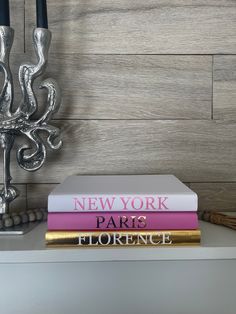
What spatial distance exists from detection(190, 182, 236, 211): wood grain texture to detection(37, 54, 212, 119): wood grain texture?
0.53 feet

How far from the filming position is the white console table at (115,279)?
0.54 metres

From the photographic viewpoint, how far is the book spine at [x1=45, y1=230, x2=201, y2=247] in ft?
1.82

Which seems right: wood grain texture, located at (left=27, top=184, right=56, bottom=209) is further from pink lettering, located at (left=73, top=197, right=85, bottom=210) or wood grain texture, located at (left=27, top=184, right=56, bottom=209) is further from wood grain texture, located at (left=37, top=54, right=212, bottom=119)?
pink lettering, located at (left=73, top=197, right=85, bottom=210)

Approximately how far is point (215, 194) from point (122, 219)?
13.9 inches

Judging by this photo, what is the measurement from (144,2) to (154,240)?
0.55 metres

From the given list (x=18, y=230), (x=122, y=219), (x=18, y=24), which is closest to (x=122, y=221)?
(x=122, y=219)

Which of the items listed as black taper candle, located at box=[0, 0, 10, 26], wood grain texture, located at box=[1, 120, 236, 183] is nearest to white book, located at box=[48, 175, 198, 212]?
wood grain texture, located at box=[1, 120, 236, 183]

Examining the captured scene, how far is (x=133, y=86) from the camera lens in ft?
2.70

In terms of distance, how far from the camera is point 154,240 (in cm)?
56

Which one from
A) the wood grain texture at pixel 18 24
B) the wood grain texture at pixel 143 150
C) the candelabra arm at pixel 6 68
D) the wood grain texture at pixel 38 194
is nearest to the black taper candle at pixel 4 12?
the candelabra arm at pixel 6 68

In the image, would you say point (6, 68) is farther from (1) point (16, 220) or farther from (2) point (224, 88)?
(2) point (224, 88)

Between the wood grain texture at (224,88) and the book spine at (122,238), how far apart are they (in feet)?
1.22

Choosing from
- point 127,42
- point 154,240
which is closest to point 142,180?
point 154,240

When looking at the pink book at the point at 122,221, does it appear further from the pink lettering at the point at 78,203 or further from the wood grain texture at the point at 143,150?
the wood grain texture at the point at 143,150
